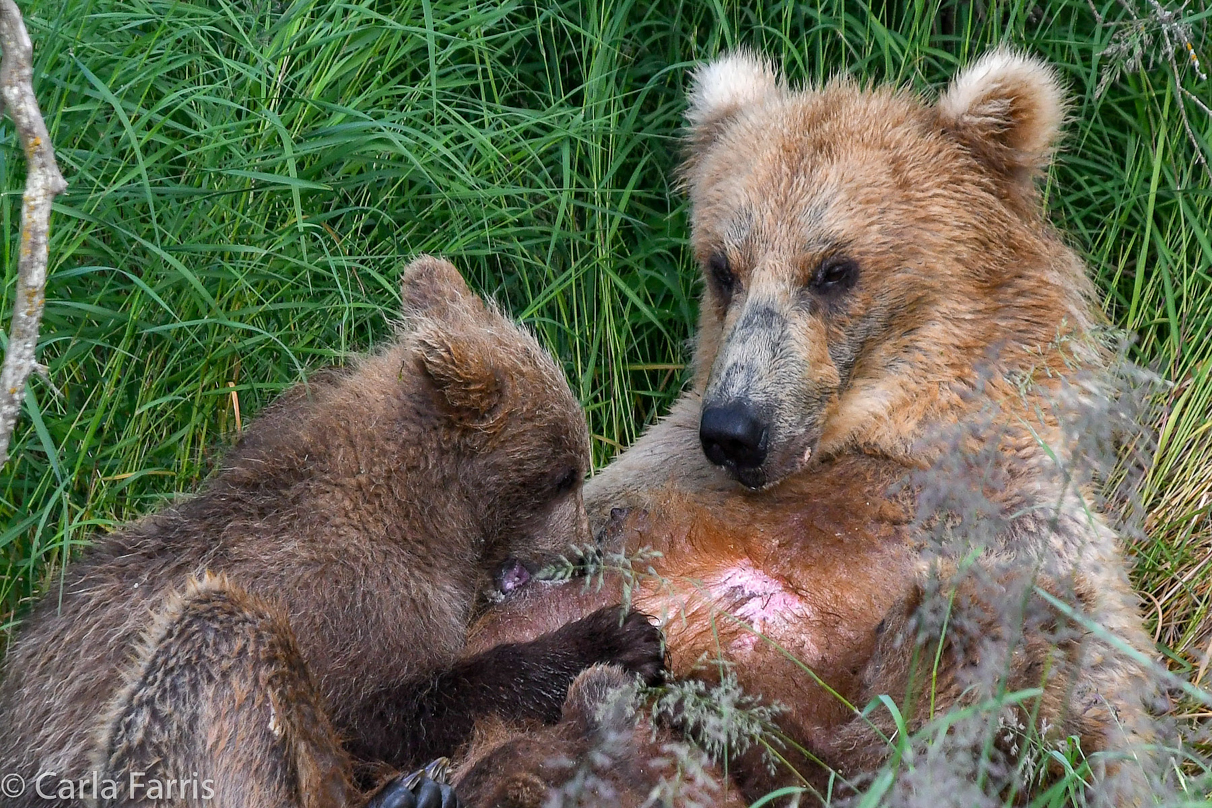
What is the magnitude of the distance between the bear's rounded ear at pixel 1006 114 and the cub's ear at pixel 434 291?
175 cm

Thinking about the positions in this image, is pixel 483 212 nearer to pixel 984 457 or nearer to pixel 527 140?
pixel 527 140

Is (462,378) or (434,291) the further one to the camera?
(434,291)

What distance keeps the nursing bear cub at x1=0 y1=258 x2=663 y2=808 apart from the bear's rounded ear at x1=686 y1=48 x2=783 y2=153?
1182 millimetres

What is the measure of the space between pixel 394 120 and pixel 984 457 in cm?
265

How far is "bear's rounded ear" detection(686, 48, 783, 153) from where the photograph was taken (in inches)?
191

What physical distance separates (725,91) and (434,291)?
136 centimetres

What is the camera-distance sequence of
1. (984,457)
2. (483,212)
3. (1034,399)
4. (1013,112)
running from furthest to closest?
(483,212)
(1013,112)
(1034,399)
(984,457)

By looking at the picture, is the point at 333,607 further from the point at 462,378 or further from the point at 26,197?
the point at 26,197

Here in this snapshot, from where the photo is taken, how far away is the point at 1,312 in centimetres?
430

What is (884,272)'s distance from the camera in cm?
425

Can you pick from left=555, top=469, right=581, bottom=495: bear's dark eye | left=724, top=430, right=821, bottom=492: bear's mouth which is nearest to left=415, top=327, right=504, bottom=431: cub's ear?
left=555, top=469, right=581, bottom=495: bear's dark eye

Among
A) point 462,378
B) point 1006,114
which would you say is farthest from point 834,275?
point 462,378

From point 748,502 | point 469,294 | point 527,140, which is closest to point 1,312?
point 469,294

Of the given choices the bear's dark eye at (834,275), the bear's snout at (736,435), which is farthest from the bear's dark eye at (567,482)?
the bear's dark eye at (834,275)
